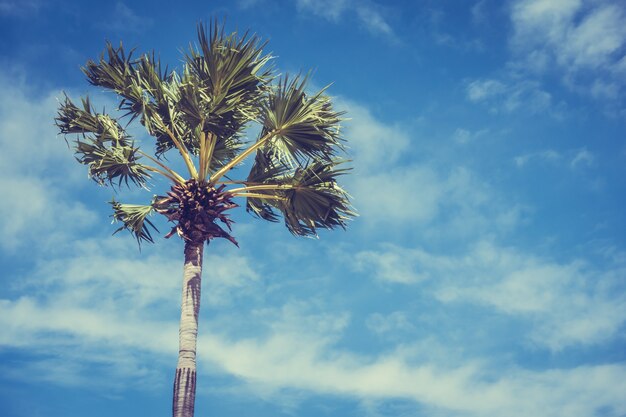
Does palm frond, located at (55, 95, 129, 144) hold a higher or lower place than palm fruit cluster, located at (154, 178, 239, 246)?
higher

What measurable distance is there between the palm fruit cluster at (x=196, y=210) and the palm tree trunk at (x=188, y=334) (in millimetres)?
304

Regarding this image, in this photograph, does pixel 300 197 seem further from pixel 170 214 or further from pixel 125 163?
pixel 125 163

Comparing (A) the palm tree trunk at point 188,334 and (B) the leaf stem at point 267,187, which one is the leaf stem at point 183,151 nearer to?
(B) the leaf stem at point 267,187

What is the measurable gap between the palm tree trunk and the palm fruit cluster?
1.00 ft

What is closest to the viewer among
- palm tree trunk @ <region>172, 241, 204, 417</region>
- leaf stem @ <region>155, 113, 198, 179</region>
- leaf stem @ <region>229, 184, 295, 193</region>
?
palm tree trunk @ <region>172, 241, 204, 417</region>

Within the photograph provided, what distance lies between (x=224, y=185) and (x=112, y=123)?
3.12m

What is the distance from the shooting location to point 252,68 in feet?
52.9

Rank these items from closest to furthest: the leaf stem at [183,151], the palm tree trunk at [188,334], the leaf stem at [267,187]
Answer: the palm tree trunk at [188,334] → the leaf stem at [183,151] → the leaf stem at [267,187]

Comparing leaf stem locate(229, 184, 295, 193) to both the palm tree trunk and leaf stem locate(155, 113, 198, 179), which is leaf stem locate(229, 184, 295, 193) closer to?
leaf stem locate(155, 113, 198, 179)

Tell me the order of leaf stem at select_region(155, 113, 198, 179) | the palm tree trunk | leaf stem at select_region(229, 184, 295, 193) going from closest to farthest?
the palm tree trunk < leaf stem at select_region(155, 113, 198, 179) < leaf stem at select_region(229, 184, 295, 193)

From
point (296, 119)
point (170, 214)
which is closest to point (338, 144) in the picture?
point (296, 119)

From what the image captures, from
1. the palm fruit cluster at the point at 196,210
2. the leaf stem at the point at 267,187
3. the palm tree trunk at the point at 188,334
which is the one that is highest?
the leaf stem at the point at 267,187

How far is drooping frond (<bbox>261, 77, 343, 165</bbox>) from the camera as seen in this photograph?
52.5 feet

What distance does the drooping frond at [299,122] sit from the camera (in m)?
16.0
